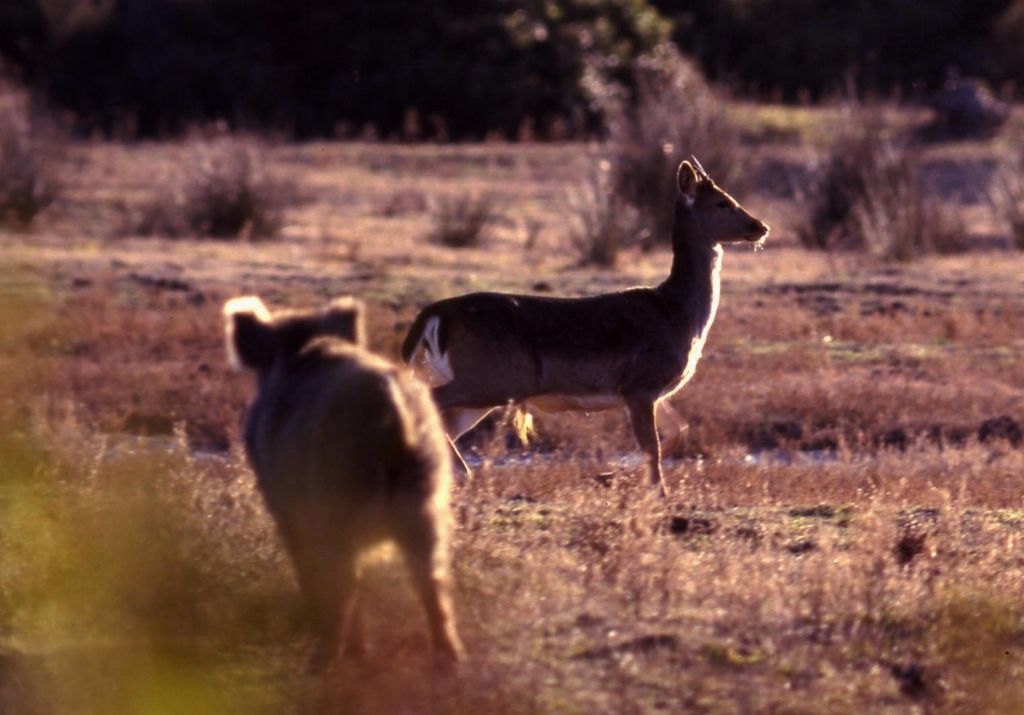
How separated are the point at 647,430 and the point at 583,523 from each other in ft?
6.19

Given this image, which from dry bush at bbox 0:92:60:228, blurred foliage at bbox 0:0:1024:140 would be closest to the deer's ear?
dry bush at bbox 0:92:60:228

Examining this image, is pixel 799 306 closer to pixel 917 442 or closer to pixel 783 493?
pixel 917 442

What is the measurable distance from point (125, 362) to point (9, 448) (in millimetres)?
5436

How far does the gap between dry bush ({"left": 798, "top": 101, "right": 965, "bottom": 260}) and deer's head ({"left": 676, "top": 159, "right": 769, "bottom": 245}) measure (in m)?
9.93

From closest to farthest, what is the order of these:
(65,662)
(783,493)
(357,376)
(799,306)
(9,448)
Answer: (357,376) < (65,662) < (9,448) < (783,493) < (799,306)

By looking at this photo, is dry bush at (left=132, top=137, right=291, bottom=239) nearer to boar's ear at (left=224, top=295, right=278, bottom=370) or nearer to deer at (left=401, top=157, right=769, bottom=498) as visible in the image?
deer at (left=401, top=157, right=769, bottom=498)

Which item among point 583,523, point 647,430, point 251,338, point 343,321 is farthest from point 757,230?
point 251,338

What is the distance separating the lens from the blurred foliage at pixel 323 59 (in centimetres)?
3991

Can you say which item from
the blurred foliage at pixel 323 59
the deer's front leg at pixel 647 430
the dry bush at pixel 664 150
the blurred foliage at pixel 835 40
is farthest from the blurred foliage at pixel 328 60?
the deer's front leg at pixel 647 430

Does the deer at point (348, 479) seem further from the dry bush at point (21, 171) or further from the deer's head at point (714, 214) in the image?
the dry bush at point (21, 171)

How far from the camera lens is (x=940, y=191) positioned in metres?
30.2

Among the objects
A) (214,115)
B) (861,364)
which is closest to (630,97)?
(214,115)

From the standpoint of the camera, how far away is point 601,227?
68.5 feet

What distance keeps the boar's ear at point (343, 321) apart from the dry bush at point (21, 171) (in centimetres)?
1759
